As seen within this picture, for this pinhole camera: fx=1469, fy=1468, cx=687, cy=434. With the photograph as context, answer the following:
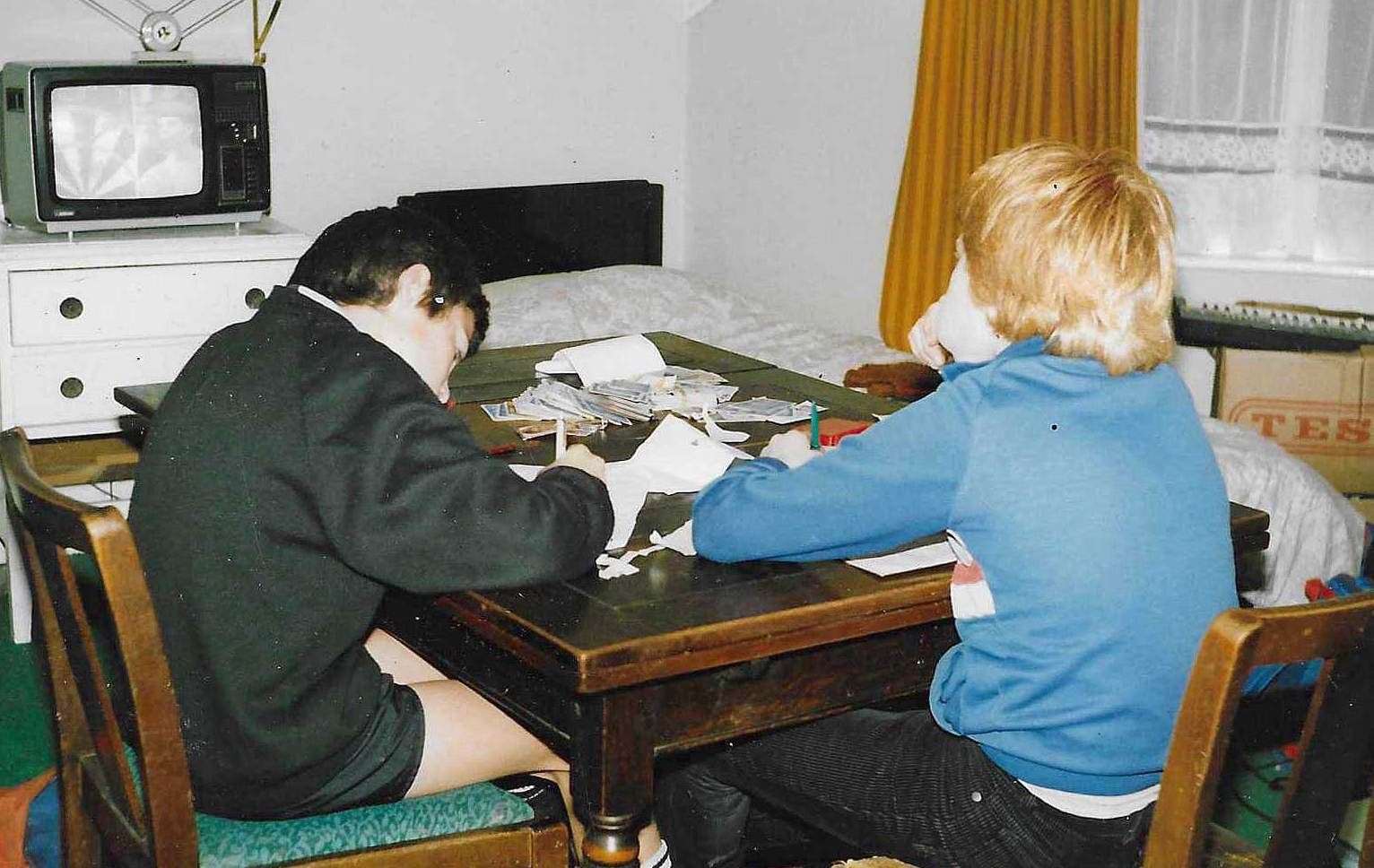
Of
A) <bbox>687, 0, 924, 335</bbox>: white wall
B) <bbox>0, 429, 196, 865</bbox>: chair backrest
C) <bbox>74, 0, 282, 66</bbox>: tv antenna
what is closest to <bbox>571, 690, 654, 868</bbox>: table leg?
<bbox>0, 429, 196, 865</bbox>: chair backrest

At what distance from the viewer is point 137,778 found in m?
1.77

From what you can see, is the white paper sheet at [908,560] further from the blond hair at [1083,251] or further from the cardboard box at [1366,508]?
the cardboard box at [1366,508]

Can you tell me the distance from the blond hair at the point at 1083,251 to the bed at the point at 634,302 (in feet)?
5.81

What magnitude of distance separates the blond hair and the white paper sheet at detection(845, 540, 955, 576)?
1.05ft

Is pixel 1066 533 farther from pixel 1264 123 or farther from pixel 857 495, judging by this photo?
pixel 1264 123

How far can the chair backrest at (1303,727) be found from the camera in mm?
1242

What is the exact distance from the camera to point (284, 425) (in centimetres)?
160

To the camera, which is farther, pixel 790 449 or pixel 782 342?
pixel 782 342

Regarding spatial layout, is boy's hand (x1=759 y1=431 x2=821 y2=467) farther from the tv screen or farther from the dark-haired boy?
the tv screen

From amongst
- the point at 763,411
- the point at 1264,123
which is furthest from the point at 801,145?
the point at 763,411

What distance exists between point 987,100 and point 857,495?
287 centimetres

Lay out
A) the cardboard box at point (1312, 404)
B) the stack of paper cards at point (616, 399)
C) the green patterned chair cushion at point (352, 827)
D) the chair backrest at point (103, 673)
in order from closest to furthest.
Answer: the chair backrest at point (103, 673)
the green patterned chair cushion at point (352, 827)
the stack of paper cards at point (616, 399)
the cardboard box at point (1312, 404)

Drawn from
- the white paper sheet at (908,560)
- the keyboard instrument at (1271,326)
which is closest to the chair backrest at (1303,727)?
the white paper sheet at (908,560)

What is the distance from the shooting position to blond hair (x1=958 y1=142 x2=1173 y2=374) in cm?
152
